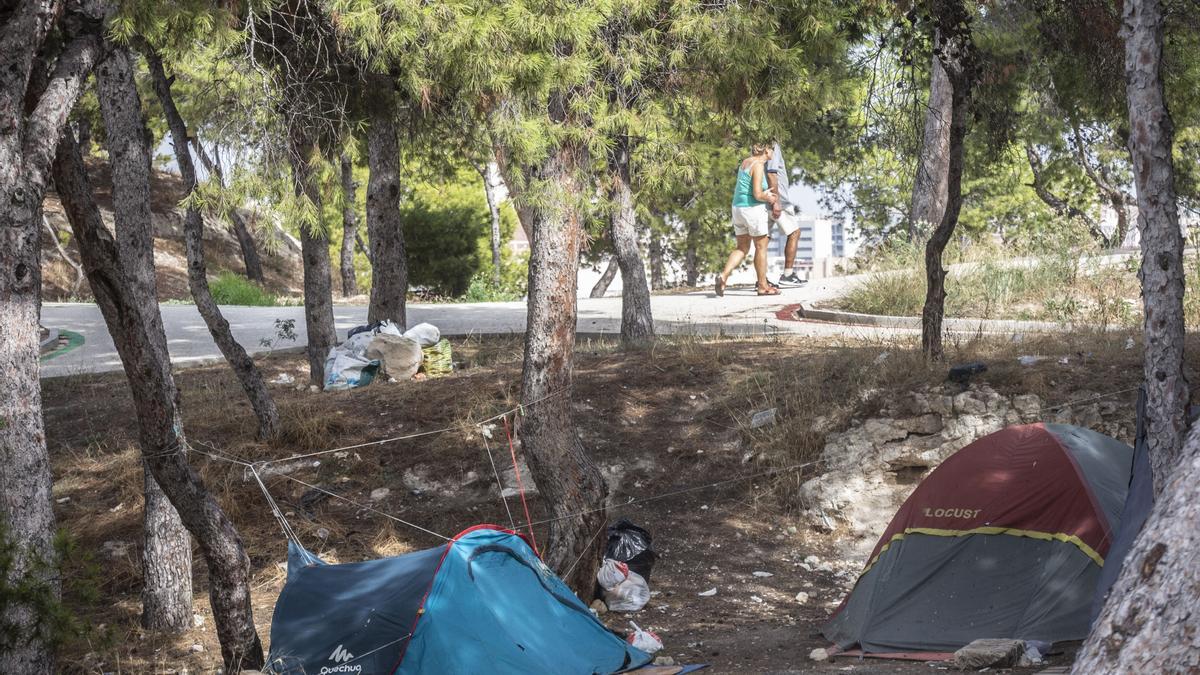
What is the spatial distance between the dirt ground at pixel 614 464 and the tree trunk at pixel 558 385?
534mm

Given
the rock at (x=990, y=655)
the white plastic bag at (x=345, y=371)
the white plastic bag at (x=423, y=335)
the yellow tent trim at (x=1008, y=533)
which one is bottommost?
Result: the rock at (x=990, y=655)

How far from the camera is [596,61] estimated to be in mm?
8148

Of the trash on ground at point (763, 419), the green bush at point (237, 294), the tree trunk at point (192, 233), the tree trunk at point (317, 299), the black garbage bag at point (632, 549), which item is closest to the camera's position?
the black garbage bag at point (632, 549)

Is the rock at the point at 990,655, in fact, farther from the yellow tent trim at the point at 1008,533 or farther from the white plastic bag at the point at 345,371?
the white plastic bag at the point at 345,371

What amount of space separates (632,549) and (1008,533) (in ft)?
8.19

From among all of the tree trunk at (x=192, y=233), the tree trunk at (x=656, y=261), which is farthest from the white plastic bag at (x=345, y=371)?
the tree trunk at (x=656, y=261)

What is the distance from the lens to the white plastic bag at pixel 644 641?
7047 millimetres

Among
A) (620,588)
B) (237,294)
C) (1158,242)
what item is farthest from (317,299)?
(237,294)

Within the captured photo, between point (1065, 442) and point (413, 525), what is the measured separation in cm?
465

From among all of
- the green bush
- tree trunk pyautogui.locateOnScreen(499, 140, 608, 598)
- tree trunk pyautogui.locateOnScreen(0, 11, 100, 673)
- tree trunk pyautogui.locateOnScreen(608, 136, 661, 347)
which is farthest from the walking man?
the green bush

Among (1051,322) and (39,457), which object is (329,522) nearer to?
(39,457)

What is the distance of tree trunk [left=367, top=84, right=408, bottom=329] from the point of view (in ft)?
35.4

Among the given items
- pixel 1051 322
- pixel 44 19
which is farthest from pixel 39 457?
pixel 1051 322

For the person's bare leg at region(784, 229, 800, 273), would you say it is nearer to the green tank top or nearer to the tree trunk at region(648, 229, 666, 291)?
the green tank top
